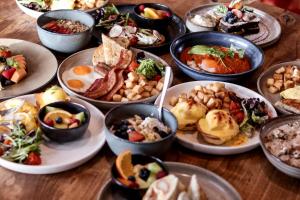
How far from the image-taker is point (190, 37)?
7.84 ft

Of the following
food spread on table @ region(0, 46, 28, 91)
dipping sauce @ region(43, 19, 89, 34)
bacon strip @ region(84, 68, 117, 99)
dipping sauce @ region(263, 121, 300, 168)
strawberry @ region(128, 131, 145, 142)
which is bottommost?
food spread on table @ region(0, 46, 28, 91)

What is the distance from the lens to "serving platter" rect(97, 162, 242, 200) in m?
1.44

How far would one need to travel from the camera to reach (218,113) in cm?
172

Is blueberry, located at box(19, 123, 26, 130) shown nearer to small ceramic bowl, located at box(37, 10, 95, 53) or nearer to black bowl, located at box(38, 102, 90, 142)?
black bowl, located at box(38, 102, 90, 142)

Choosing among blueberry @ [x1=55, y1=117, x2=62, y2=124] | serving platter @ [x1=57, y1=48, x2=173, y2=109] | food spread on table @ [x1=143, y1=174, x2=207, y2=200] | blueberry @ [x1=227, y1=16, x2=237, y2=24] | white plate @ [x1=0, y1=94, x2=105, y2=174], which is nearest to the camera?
food spread on table @ [x1=143, y1=174, x2=207, y2=200]

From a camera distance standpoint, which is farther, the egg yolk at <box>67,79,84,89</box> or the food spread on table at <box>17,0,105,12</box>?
the food spread on table at <box>17,0,105,12</box>

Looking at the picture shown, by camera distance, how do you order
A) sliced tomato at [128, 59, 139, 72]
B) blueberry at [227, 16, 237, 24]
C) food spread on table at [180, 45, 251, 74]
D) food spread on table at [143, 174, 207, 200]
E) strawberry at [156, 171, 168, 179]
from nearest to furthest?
food spread on table at [143, 174, 207, 200]
strawberry at [156, 171, 168, 179]
sliced tomato at [128, 59, 139, 72]
food spread on table at [180, 45, 251, 74]
blueberry at [227, 16, 237, 24]

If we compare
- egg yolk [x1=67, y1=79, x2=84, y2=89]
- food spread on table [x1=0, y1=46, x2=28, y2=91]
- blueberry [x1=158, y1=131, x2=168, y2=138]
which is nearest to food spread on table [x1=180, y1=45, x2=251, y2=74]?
egg yolk [x1=67, y1=79, x2=84, y2=89]

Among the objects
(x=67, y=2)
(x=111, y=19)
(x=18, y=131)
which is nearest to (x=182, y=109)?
(x=18, y=131)

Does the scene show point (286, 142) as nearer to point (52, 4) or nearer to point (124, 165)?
point (124, 165)

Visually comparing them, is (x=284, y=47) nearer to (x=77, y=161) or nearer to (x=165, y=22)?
(x=165, y=22)

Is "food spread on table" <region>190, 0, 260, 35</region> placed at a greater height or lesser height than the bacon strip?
greater

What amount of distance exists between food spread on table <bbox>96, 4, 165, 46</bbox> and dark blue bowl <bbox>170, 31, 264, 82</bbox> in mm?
125

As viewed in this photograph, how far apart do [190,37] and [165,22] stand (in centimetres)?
20
